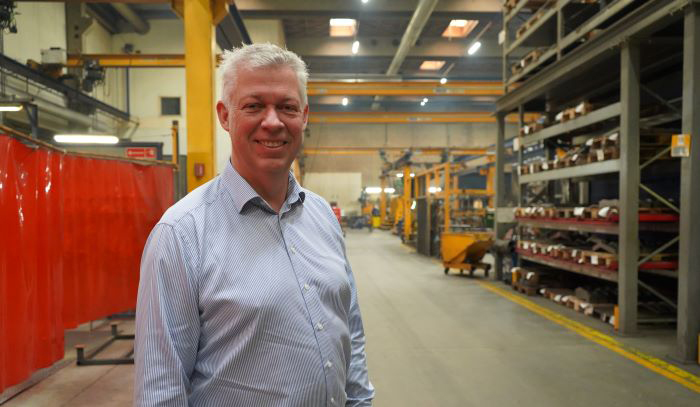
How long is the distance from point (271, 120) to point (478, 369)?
4.16 m

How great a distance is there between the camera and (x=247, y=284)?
4.26ft

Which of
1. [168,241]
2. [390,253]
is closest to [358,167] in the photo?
[390,253]

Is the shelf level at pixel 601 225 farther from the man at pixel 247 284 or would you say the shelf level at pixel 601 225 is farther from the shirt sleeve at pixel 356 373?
the man at pixel 247 284

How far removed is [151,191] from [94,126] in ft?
32.4

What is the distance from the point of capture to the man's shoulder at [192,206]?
132 centimetres

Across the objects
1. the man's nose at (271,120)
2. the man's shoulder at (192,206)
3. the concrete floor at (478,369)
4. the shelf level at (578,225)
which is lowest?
the concrete floor at (478,369)

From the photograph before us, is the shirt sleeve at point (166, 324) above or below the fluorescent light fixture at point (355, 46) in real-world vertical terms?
below

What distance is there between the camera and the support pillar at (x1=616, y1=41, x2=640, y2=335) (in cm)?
563

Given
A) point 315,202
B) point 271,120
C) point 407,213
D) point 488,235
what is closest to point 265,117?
point 271,120

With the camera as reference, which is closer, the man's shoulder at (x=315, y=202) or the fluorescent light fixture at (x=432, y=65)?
the man's shoulder at (x=315, y=202)

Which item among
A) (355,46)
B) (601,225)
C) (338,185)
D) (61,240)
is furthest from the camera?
(338,185)

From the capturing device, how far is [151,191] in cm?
591

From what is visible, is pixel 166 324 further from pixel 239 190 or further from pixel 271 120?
pixel 271 120

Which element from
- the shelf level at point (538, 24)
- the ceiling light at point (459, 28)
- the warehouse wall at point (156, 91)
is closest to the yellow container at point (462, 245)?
the shelf level at point (538, 24)
